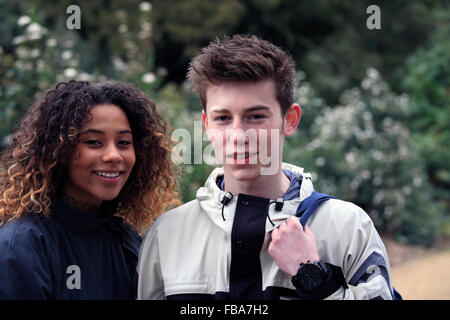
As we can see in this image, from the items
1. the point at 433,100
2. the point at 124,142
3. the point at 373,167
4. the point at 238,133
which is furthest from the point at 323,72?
the point at 238,133

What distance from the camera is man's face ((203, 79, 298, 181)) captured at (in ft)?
7.00

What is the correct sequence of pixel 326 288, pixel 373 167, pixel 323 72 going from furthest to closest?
pixel 323 72 < pixel 373 167 < pixel 326 288

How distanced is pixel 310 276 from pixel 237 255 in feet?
1.01

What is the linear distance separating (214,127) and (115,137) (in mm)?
522

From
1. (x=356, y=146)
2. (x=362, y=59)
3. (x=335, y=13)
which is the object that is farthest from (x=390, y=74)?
(x=356, y=146)

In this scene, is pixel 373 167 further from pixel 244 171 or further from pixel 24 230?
pixel 24 230

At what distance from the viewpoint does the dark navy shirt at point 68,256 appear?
213 centimetres

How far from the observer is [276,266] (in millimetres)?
2094

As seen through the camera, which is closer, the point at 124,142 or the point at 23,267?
the point at 23,267

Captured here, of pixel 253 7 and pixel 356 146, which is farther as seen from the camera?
pixel 253 7

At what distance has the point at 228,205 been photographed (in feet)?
7.34

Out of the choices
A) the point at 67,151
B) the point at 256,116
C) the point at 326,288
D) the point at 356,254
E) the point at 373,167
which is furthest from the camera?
the point at 373,167

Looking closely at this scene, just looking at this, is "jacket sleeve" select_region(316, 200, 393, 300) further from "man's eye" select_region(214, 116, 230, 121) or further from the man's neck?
"man's eye" select_region(214, 116, 230, 121)
